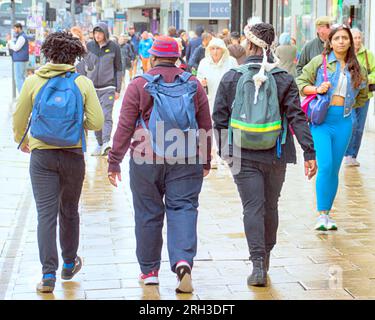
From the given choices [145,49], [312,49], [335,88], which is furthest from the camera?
[145,49]

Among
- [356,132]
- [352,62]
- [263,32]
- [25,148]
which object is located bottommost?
[356,132]

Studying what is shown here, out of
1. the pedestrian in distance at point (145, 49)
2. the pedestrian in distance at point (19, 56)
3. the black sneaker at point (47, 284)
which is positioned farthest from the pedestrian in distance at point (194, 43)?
the black sneaker at point (47, 284)

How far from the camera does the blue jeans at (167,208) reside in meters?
6.84

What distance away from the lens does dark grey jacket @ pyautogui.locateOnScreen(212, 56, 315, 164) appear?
22.7 ft

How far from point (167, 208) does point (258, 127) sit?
0.83m

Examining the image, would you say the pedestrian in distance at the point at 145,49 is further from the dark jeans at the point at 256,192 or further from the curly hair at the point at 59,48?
the dark jeans at the point at 256,192

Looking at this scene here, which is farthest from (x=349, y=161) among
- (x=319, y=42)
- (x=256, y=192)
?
(x=256, y=192)

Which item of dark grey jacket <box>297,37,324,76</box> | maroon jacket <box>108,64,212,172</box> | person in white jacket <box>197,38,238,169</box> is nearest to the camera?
maroon jacket <box>108,64,212,172</box>

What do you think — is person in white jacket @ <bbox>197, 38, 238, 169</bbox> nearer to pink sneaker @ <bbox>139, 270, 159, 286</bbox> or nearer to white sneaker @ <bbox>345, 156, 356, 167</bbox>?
white sneaker @ <bbox>345, 156, 356, 167</bbox>

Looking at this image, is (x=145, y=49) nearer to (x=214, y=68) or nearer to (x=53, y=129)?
(x=214, y=68)

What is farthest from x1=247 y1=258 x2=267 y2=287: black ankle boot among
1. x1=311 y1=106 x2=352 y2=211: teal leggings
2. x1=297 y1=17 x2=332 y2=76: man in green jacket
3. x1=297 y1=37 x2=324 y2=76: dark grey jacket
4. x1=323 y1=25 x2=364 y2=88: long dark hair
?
x1=297 y1=17 x2=332 y2=76: man in green jacket

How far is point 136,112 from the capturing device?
6.84 metres

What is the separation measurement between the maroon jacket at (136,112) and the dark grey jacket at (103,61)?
24.2 ft

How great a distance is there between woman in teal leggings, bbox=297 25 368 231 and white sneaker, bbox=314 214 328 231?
1.25 feet
